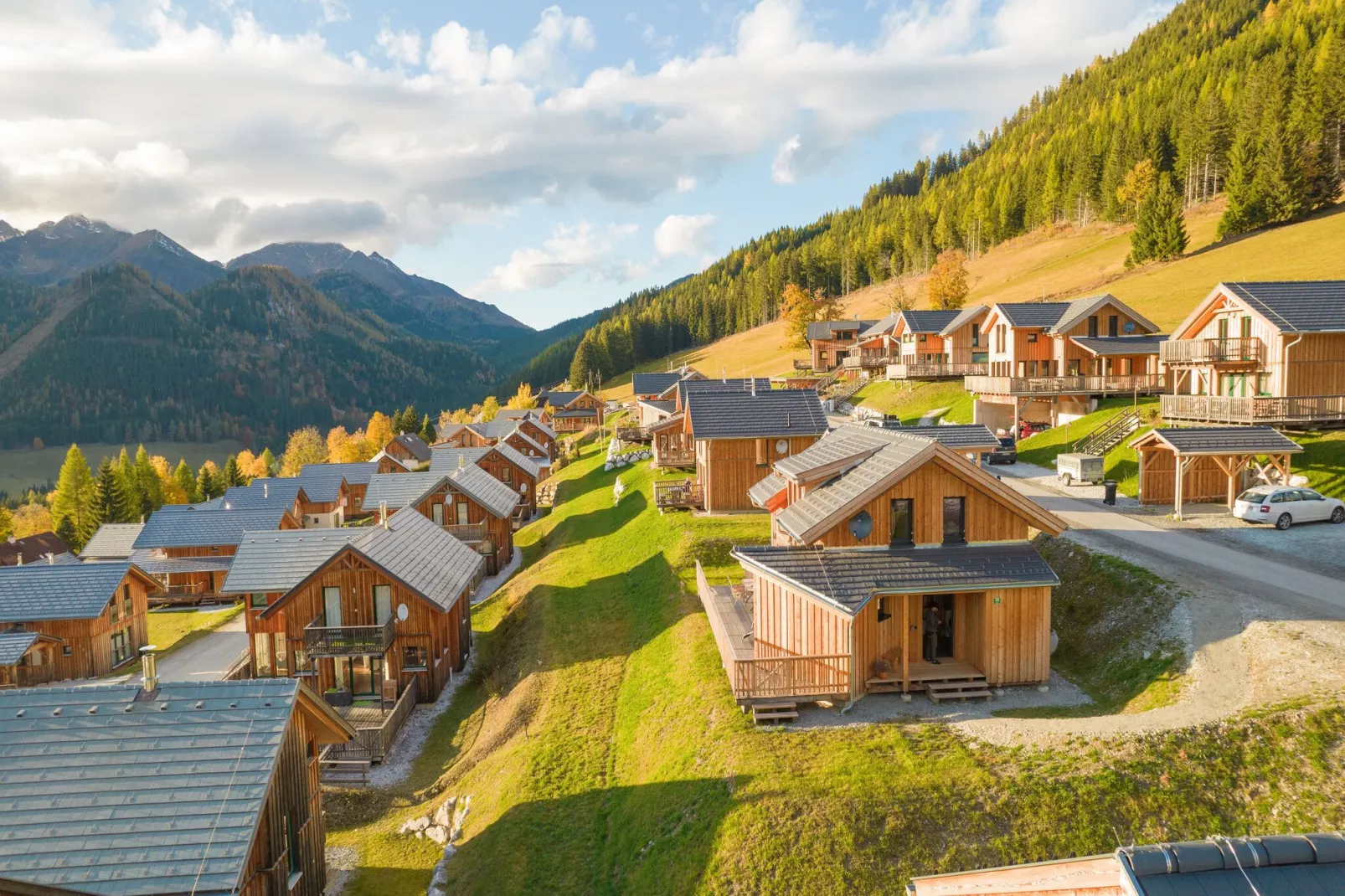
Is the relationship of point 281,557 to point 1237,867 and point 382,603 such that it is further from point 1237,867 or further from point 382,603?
point 1237,867

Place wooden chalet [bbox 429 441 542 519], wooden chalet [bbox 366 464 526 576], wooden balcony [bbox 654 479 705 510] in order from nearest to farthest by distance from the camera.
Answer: wooden balcony [bbox 654 479 705 510] → wooden chalet [bbox 366 464 526 576] → wooden chalet [bbox 429 441 542 519]

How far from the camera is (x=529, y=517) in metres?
64.7

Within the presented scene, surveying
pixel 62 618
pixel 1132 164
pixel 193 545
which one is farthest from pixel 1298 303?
pixel 1132 164

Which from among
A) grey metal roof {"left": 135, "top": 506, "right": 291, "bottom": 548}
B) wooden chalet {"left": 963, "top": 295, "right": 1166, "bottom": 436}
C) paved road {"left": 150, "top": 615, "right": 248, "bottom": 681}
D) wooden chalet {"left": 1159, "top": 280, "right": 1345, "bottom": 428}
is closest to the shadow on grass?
paved road {"left": 150, "top": 615, "right": 248, "bottom": 681}

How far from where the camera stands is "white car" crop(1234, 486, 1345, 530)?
1160 inches

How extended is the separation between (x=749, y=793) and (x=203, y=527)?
5582cm

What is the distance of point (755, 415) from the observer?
4306cm

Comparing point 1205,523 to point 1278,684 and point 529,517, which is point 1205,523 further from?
point 529,517

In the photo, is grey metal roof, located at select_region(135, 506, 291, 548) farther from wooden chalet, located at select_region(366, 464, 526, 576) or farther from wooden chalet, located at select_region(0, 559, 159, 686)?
wooden chalet, located at select_region(0, 559, 159, 686)

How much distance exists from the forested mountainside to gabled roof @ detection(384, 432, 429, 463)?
55.1 meters

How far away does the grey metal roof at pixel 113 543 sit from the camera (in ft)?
210

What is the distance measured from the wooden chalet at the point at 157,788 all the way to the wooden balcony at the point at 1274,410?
40.6 m

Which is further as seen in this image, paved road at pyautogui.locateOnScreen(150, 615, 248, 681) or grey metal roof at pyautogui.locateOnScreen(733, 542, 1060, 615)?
paved road at pyautogui.locateOnScreen(150, 615, 248, 681)

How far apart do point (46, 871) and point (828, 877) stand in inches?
544
